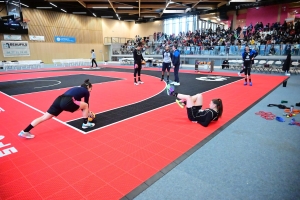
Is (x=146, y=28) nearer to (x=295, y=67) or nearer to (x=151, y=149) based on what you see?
(x=295, y=67)

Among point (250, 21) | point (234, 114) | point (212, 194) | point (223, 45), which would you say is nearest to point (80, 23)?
point (223, 45)

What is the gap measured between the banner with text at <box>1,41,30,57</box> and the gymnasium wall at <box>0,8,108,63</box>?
1.63 feet

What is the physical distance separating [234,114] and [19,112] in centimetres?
636

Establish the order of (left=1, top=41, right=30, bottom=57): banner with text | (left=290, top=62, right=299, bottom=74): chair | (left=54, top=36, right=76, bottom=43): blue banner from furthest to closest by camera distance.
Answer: (left=54, top=36, right=76, bottom=43): blue banner
(left=1, top=41, right=30, bottom=57): banner with text
(left=290, top=62, right=299, bottom=74): chair

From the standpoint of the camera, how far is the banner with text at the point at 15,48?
24.4 meters

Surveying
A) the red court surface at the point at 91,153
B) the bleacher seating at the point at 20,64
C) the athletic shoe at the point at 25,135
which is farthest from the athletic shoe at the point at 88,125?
the bleacher seating at the point at 20,64

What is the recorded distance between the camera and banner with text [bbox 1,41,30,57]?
80.1 ft

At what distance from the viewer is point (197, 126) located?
4.84 m

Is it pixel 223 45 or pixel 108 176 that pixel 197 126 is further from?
pixel 223 45

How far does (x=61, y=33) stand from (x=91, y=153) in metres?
30.8

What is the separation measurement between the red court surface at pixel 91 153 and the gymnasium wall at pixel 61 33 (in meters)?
25.4

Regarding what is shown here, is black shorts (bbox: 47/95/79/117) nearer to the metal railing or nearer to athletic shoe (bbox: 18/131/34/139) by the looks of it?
athletic shoe (bbox: 18/131/34/139)

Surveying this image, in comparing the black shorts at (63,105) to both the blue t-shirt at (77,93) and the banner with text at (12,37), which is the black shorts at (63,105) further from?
the banner with text at (12,37)

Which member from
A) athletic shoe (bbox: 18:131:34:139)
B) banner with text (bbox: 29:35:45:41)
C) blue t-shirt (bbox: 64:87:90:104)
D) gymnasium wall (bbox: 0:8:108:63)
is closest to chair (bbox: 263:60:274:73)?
blue t-shirt (bbox: 64:87:90:104)
